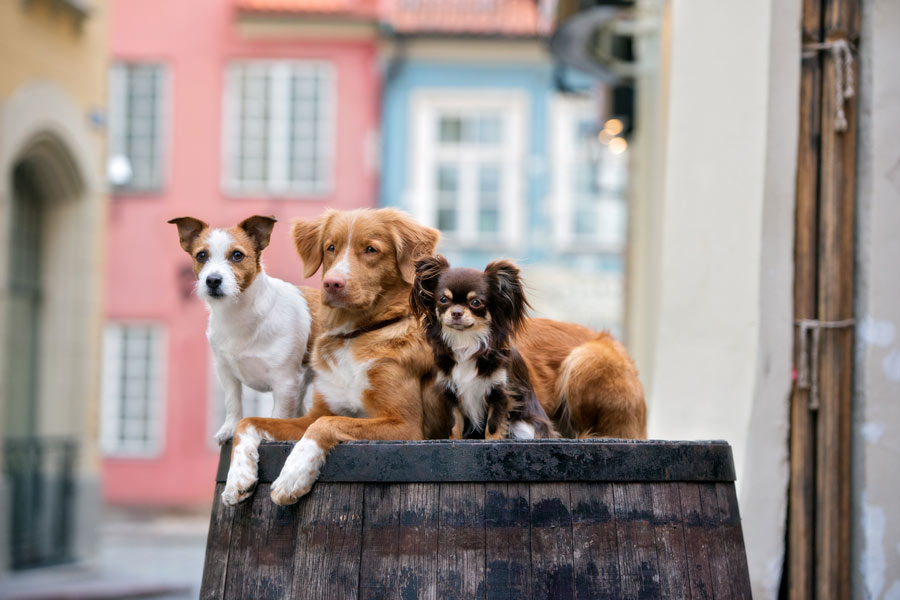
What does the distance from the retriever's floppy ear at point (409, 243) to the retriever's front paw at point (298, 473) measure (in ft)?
1.86

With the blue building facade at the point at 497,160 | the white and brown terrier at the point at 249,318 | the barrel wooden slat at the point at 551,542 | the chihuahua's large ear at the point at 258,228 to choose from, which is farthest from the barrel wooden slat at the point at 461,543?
the blue building facade at the point at 497,160

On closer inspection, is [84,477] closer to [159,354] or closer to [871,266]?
[159,354]

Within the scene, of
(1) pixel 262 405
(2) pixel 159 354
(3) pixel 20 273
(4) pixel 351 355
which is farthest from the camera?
(2) pixel 159 354

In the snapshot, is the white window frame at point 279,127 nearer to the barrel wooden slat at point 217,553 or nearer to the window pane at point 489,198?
the window pane at point 489,198

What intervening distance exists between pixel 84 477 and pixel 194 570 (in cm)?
142

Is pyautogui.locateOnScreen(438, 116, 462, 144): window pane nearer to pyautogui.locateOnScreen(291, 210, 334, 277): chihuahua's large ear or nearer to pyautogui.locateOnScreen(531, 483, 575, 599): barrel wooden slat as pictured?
pyautogui.locateOnScreen(291, 210, 334, 277): chihuahua's large ear

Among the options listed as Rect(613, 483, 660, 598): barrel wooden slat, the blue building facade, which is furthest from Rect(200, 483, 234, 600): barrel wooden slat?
the blue building facade

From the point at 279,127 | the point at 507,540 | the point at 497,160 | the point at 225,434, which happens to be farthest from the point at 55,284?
the point at 507,540

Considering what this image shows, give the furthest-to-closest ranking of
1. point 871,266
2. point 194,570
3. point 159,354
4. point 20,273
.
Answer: point 159,354 → point 194,570 → point 20,273 → point 871,266

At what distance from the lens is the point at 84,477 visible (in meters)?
10.9

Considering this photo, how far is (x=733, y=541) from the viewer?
7.89 ft

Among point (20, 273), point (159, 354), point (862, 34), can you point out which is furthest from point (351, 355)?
point (159, 354)

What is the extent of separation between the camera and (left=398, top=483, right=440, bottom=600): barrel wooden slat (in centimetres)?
227

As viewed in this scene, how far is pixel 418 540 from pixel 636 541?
0.43 metres
